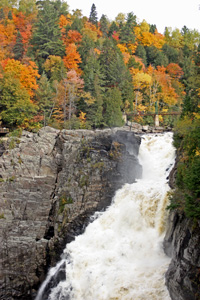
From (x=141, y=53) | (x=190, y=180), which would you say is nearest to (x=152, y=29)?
(x=141, y=53)

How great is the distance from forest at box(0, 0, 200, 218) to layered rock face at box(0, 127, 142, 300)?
479cm

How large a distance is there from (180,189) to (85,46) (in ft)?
121

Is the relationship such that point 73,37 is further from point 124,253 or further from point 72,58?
point 124,253

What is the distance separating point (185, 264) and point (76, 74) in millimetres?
33763

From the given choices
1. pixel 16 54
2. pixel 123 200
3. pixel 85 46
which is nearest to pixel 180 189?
pixel 123 200

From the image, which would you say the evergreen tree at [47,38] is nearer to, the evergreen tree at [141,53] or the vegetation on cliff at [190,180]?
the evergreen tree at [141,53]

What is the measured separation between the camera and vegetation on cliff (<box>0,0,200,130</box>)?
37969mm

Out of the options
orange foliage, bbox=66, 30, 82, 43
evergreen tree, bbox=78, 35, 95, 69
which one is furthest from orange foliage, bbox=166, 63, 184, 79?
orange foliage, bbox=66, 30, 82, 43

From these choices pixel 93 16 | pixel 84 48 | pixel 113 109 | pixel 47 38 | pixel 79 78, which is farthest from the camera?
pixel 93 16

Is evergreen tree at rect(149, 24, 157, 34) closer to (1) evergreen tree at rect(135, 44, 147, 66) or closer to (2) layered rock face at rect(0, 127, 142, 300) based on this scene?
(1) evergreen tree at rect(135, 44, 147, 66)

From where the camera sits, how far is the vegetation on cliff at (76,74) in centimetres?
3797

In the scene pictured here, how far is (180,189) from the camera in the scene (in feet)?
61.9

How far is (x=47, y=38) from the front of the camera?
1944 inches

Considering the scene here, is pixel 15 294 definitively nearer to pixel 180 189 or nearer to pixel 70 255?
pixel 70 255
